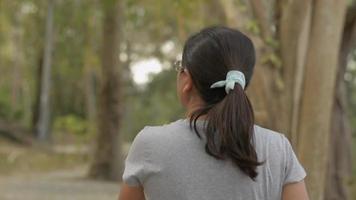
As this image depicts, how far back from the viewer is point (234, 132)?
255 cm

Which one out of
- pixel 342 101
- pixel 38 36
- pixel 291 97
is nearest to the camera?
pixel 291 97

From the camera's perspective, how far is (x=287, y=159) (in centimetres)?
266

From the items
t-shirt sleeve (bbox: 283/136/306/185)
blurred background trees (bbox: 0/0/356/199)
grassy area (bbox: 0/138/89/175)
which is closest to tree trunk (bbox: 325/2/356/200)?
blurred background trees (bbox: 0/0/356/199)

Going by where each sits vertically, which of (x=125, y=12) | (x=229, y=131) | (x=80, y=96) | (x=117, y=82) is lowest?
(x=80, y=96)

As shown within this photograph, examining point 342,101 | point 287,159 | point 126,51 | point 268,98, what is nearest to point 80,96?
point 126,51

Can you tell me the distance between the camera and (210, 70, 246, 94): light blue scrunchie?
258 centimetres

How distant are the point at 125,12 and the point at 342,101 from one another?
1183 centimetres

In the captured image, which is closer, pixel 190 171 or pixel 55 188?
pixel 190 171

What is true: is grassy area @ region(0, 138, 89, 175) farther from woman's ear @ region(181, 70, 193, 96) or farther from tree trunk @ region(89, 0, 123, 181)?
woman's ear @ region(181, 70, 193, 96)

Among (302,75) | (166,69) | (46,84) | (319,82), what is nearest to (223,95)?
(319,82)

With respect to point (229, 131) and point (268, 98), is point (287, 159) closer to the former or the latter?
point (229, 131)

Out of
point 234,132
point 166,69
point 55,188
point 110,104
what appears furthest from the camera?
point 166,69

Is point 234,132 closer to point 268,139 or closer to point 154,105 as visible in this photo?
point 268,139

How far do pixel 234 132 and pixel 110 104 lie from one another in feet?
57.9
